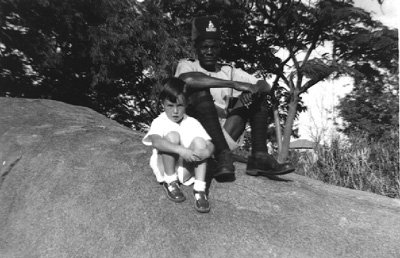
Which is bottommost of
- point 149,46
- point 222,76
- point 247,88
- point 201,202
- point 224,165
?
point 201,202

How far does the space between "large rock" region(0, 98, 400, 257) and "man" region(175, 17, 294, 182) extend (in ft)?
0.75

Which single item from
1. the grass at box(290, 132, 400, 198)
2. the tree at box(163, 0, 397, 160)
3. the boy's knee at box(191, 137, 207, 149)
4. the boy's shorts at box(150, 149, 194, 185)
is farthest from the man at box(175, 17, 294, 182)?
the tree at box(163, 0, 397, 160)

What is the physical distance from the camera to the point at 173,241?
313 cm

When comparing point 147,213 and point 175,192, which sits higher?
point 175,192

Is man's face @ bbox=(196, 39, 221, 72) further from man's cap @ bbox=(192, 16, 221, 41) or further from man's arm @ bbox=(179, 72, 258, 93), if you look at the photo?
man's arm @ bbox=(179, 72, 258, 93)

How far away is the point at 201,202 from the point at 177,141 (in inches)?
19.0

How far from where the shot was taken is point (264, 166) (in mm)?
3721

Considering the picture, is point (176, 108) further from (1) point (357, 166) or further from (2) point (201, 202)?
(1) point (357, 166)

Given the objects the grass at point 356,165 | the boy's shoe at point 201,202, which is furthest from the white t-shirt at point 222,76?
the grass at point 356,165

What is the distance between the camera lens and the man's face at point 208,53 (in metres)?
3.92

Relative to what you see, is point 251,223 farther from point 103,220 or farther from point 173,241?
point 103,220

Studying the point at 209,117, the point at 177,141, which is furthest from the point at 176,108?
the point at 209,117

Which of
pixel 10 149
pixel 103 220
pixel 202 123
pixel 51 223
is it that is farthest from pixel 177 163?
pixel 10 149

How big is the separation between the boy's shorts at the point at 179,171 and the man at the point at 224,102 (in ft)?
0.73
